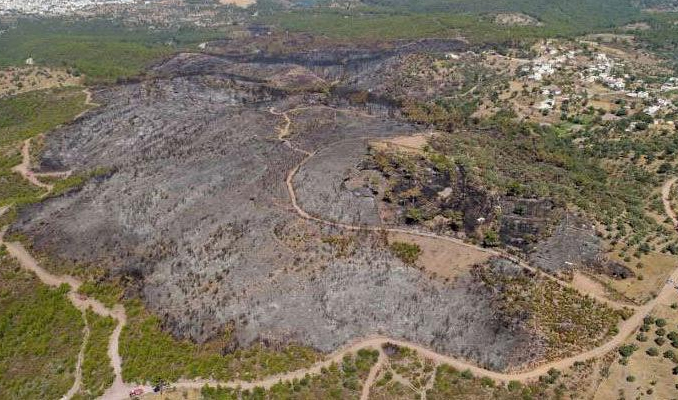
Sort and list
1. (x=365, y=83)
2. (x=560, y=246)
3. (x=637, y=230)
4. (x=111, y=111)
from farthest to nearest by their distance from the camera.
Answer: (x=365, y=83)
(x=111, y=111)
(x=637, y=230)
(x=560, y=246)

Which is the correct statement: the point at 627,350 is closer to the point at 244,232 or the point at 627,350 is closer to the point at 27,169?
the point at 244,232

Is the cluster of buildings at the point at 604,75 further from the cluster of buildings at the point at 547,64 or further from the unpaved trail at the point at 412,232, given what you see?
the unpaved trail at the point at 412,232

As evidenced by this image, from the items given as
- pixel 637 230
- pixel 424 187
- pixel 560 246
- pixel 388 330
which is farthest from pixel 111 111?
pixel 637 230

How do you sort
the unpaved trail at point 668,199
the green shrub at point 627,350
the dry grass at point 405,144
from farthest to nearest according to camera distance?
the dry grass at point 405,144, the unpaved trail at point 668,199, the green shrub at point 627,350

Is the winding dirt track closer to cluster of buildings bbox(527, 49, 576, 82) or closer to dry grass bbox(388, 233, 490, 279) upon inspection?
dry grass bbox(388, 233, 490, 279)

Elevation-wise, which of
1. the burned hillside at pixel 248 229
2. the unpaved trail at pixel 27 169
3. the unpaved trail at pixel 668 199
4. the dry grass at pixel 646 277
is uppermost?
the dry grass at pixel 646 277

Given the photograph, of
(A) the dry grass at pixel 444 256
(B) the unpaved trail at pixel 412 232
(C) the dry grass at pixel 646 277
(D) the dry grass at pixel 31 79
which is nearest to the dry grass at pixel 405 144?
(B) the unpaved trail at pixel 412 232

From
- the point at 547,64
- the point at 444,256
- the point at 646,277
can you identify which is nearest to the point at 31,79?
the point at 444,256

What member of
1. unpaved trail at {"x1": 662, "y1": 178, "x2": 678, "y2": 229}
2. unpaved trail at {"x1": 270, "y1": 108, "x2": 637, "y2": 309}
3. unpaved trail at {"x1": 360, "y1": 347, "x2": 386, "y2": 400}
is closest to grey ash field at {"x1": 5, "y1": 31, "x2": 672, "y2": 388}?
unpaved trail at {"x1": 270, "y1": 108, "x2": 637, "y2": 309}

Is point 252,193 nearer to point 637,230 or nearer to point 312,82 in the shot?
point 637,230
